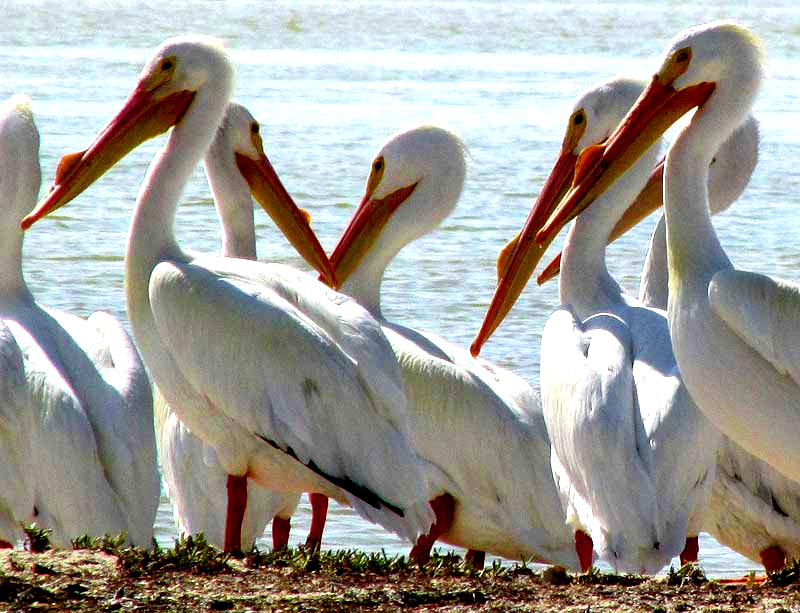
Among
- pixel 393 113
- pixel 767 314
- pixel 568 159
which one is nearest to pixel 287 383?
pixel 767 314

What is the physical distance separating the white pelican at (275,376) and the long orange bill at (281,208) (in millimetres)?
1126

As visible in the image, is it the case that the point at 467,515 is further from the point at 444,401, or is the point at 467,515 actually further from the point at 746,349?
the point at 746,349

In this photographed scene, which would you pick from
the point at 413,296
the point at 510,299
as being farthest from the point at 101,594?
the point at 413,296

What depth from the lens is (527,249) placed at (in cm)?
692

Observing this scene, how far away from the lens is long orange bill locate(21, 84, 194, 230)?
19.7ft

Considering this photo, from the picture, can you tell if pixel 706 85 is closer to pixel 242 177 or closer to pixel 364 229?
pixel 364 229

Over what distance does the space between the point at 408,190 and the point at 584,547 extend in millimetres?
1932

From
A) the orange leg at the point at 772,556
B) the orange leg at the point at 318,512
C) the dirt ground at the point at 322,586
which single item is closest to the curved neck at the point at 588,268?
the orange leg at the point at 772,556

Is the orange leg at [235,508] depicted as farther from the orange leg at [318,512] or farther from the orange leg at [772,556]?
the orange leg at [772,556]

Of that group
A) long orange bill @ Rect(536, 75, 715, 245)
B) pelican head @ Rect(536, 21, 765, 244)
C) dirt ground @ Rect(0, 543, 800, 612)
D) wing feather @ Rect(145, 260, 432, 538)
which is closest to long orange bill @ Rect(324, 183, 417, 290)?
long orange bill @ Rect(536, 75, 715, 245)

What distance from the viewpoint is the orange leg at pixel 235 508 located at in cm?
536

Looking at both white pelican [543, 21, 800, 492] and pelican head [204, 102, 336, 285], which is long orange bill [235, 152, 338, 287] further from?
white pelican [543, 21, 800, 492]

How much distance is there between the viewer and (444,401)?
5863 millimetres

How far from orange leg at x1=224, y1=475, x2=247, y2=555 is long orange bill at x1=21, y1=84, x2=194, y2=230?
49.8 inches
